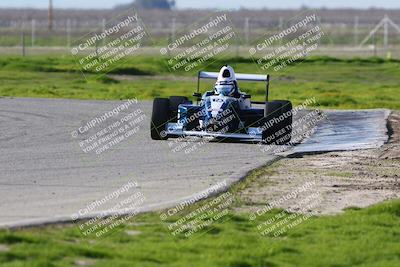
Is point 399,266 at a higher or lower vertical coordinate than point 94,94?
higher

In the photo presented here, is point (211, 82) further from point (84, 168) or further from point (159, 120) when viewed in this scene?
point (84, 168)

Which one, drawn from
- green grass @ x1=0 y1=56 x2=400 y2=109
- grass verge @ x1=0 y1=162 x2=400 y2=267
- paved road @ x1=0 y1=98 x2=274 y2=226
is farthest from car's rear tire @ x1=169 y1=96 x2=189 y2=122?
Result: green grass @ x1=0 y1=56 x2=400 y2=109

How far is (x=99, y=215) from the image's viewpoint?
12.3 m

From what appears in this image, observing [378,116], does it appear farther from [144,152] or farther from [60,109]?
[144,152]

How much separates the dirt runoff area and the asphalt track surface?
51 cm

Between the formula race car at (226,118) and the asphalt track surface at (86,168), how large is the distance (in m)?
0.24

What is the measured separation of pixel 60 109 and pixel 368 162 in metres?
11.3

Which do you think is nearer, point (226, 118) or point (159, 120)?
point (226, 118)

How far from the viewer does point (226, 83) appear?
21.4 m

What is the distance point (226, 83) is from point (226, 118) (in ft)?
2.41

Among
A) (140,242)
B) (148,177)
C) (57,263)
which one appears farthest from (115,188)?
(57,263)

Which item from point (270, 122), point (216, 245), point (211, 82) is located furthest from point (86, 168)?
point (211, 82)

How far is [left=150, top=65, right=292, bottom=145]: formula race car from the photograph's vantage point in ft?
68.5

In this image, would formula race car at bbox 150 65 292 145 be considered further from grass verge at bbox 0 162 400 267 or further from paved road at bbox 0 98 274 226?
→ grass verge at bbox 0 162 400 267
